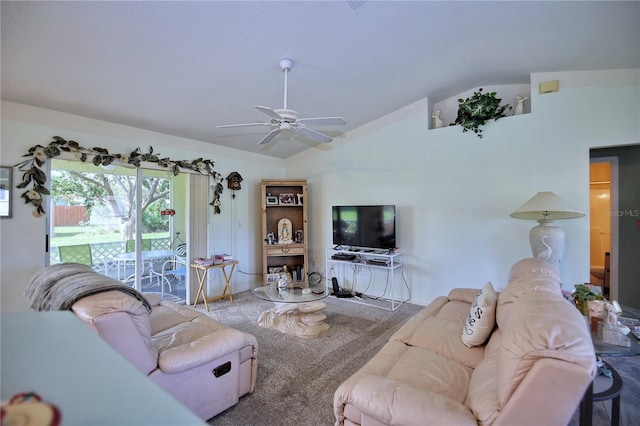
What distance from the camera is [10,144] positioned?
282 centimetres

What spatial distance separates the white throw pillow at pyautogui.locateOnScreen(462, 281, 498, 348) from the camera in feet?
6.08

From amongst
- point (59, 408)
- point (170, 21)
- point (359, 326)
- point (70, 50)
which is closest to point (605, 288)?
point (359, 326)

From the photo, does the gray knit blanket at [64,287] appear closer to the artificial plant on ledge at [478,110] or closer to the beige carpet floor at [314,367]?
the beige carpet floor at [314,367]

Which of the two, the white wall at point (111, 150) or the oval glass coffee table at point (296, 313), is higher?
the white wall at point (111, 150)

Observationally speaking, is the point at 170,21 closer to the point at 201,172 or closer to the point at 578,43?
the point at 201,172

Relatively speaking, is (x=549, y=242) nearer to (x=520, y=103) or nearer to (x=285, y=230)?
(x=520, y=103)

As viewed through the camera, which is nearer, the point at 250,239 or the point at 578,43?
the point at 578,43

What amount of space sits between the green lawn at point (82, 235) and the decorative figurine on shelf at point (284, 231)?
2.10 m

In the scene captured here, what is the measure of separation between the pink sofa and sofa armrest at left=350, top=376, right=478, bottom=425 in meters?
0.99

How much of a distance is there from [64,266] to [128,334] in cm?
105

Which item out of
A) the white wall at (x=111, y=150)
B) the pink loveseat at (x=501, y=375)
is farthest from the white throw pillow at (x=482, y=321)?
the white wall at (x=111, y=150)

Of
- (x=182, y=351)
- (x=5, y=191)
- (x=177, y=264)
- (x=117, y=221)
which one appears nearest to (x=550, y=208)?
(x=182, y=351)

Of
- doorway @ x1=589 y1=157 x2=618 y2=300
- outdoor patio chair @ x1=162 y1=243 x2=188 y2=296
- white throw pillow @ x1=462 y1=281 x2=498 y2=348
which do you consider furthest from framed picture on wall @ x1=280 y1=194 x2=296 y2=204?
doorway @ x1=589 y1=157 x2=618 y2=300

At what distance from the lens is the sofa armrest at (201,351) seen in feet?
5.54
